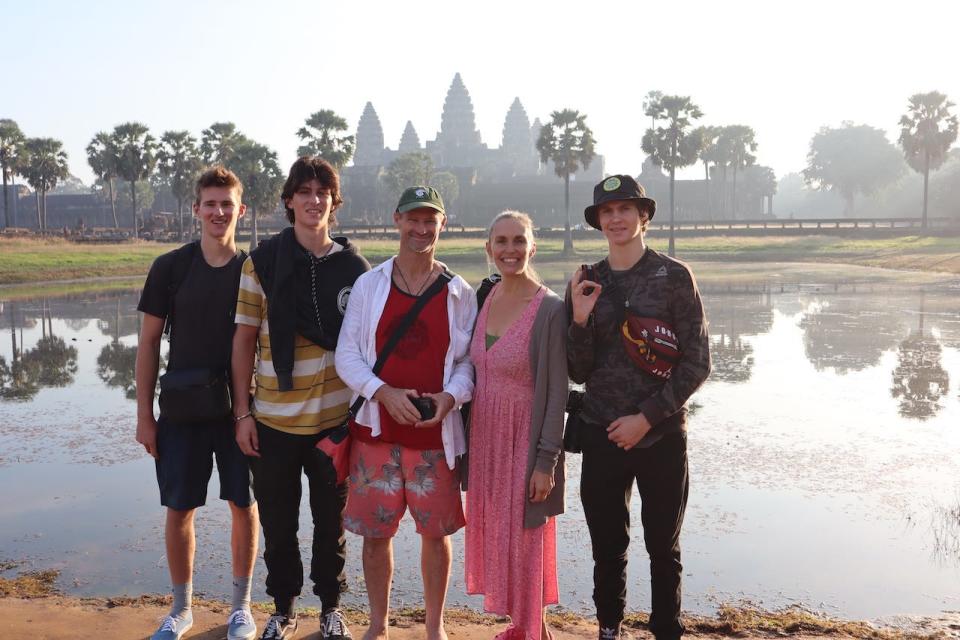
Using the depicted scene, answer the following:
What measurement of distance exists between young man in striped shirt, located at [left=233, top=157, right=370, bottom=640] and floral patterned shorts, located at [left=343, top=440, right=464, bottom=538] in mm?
170

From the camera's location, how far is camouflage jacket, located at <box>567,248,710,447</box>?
3.26 meters

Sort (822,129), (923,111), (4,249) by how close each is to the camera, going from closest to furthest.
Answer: (4,249) < (923,111) < (822,129)

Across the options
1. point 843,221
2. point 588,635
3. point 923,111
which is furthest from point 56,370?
point 923,111

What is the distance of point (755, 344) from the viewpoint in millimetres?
12625

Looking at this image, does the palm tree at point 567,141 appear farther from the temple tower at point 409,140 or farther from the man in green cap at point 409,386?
the temple tower at point 409,140

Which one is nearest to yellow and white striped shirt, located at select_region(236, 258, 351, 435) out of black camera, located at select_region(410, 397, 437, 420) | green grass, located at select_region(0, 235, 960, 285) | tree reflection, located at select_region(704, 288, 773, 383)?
black camera, located at select_region(410, 397, 437, 420)

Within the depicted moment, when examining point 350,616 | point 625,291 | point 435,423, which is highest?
point 625,291

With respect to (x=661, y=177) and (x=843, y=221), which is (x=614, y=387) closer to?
(x=843, y=221)

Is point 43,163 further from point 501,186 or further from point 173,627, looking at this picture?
point 173,627

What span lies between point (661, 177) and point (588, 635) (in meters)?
68.4

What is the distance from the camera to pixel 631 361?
3.32 m

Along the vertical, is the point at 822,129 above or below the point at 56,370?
above

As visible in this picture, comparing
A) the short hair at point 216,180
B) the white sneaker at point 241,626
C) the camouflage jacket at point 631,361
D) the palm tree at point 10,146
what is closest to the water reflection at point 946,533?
the camouflage jacket at point 631,361

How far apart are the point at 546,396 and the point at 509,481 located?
0.35 metres
